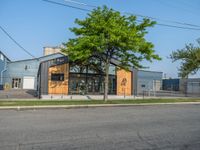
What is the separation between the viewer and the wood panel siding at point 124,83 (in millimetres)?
36375

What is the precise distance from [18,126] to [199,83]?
6373 centimetres

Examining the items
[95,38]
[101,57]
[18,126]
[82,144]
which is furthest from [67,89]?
[82,144]

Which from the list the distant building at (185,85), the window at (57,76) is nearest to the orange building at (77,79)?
the window at (57,76)

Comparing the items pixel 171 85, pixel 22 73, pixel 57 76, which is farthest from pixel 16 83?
pixel 171 85

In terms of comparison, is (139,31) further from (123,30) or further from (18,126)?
(18,126)

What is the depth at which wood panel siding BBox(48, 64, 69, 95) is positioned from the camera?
33.0 m

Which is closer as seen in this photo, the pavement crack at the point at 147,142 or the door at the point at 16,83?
the pavement crack at the point at 147,142

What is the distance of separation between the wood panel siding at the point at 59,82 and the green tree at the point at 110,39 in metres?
7.95

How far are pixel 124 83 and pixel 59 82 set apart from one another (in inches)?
345

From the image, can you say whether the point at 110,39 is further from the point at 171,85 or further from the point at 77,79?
the point at 171,85

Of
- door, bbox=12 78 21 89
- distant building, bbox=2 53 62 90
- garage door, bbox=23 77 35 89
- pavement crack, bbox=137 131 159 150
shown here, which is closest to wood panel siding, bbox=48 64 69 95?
pavement crack, bbox=137 131 159 150

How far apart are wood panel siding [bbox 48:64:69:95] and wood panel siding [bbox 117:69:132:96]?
23.0 feet

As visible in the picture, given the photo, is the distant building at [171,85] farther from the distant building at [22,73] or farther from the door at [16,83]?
the door at [16,83]

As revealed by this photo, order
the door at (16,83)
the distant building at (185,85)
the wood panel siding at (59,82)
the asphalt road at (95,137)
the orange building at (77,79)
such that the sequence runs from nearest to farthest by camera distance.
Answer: the asphalt road at (95,137) < the orange building at (77,79) < the wood panel siding at (59,82) < the door at (16,83) < the distant building at (185,85)
